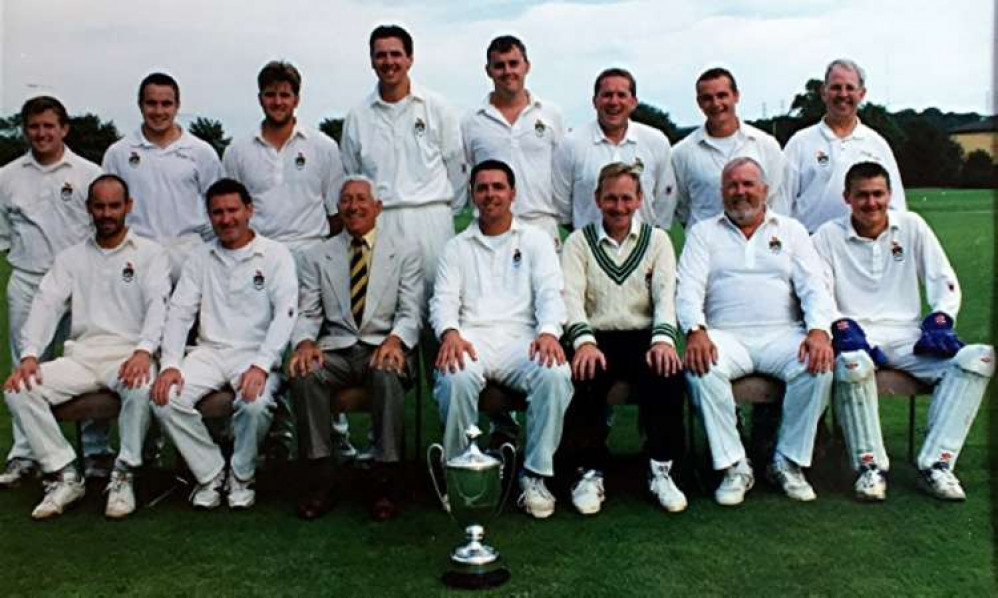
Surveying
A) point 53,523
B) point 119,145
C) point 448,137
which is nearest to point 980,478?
point 448,137

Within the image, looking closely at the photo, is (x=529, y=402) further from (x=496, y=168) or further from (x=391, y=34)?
(x=391, y=34)

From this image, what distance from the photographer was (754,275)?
5125 mm

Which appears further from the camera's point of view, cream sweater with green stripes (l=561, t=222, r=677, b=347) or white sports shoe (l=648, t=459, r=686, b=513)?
cream sweater with green stripes (l=561, t=222, r=677, b=347)

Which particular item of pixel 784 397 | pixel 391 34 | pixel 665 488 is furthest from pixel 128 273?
pixel 784 397

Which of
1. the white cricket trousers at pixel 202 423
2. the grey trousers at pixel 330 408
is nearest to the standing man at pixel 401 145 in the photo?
the grey trousers at pixel 330 408

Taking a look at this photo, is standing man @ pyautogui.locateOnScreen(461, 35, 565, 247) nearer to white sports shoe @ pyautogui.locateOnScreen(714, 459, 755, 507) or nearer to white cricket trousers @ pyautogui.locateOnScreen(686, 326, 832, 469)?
white cricket trousers @ pyautogui.locateOnScreen(686, 326, 832, 469)

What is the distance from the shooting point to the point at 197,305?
521 centimetres

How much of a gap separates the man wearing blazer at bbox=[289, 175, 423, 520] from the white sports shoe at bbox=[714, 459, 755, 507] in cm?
145

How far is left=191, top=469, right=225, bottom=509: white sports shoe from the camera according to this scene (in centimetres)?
484

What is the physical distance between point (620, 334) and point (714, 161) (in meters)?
1.21

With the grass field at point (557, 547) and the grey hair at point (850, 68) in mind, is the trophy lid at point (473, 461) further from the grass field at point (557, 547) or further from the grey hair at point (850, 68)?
the grey hair at point (850, 68)

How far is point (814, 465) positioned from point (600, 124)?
2.07 metres

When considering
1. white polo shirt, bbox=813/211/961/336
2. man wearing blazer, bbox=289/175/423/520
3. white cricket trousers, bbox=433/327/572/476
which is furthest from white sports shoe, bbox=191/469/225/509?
white polo shirt, bbox=813/211/961/336

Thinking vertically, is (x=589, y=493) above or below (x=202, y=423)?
below
